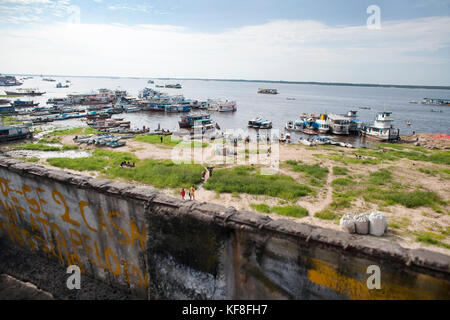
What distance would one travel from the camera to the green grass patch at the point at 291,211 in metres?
13.4

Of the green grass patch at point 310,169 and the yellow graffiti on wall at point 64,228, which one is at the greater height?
the yellow graffiti on wall at point 64,228

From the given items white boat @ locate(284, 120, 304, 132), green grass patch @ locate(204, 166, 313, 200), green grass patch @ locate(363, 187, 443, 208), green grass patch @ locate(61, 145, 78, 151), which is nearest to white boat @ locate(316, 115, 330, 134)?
white boat @ locate(284, 120, 304, 132)

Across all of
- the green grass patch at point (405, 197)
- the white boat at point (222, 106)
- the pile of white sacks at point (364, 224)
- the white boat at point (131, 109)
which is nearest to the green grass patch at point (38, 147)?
the pile of white sacks at point (364, 224)

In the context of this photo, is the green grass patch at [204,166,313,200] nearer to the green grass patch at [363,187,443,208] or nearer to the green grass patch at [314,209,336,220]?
the green grass patch at [314,209,336,220]

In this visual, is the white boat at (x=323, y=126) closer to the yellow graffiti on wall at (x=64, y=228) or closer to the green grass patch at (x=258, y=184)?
the green grass patch at (x=258, y=184)

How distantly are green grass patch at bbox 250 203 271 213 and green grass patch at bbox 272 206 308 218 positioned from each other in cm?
34

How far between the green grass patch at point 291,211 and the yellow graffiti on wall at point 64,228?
8.72 m

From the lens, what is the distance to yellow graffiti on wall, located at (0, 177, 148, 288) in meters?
6.15

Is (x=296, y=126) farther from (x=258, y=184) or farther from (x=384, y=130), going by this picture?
(x=258, y=184)

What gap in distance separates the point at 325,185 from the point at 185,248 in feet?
49.1
